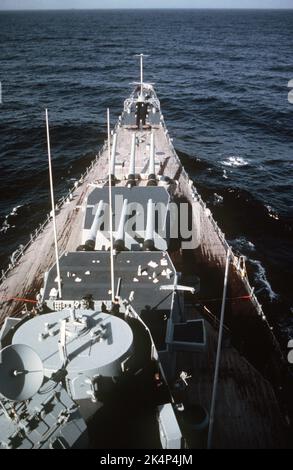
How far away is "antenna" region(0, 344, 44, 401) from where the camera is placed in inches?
543

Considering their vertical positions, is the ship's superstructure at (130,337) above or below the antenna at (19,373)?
below

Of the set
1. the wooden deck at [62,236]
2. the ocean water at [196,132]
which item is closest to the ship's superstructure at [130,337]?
the wooden deck at [62,236]

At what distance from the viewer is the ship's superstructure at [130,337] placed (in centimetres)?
1424

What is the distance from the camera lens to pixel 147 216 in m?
31.7

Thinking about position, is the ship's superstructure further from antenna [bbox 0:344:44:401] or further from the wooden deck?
the wooden deck

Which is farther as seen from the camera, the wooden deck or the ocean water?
the ocean water

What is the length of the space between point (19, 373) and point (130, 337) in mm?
4864

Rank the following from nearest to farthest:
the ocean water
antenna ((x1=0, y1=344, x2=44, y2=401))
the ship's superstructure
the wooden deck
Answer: antenna ((x1=0, y1=344, x2=44, y2=401)), the ship's superstructure, the wooden deck, the ocean water

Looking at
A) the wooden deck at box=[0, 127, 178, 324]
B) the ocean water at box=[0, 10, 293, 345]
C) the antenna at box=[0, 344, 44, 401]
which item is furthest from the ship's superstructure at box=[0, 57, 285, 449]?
the ocean water at box=[0, 10, 293, 345]

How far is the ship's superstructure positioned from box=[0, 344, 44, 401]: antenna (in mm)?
45

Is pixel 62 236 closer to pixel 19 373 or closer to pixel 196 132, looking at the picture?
pixel 19 373

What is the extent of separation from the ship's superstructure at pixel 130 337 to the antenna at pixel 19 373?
45mm

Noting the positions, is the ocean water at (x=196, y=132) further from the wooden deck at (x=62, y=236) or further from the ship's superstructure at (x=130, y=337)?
the ship's superstructure at (x=130, y=337)
